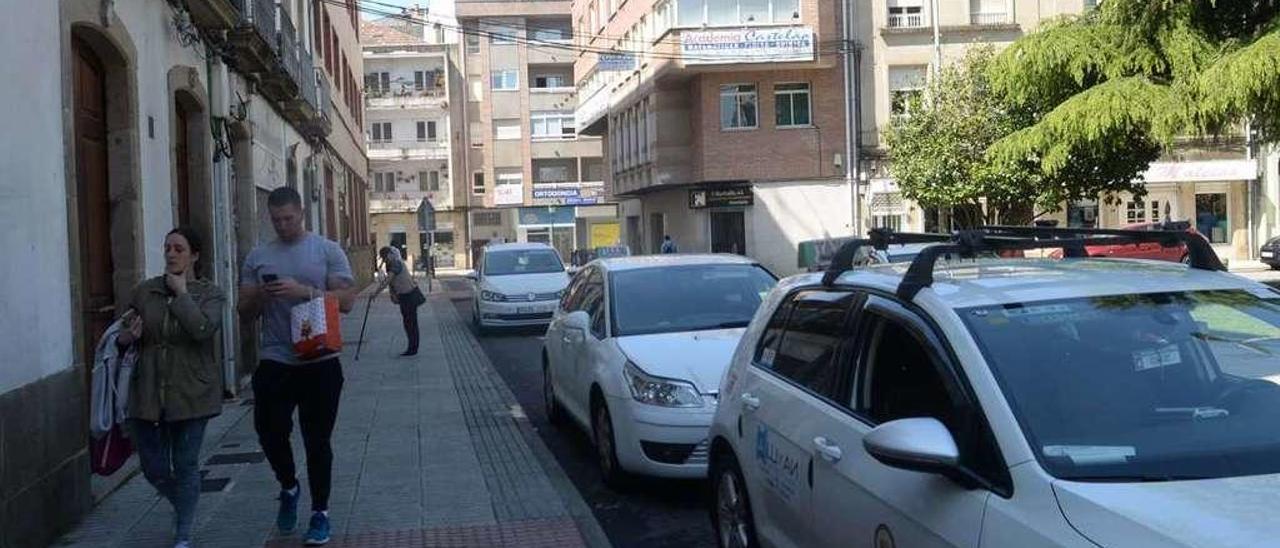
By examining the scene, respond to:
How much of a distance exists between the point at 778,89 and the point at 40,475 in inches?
1342

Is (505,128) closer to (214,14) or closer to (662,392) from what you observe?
(214,14)

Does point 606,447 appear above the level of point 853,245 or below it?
below

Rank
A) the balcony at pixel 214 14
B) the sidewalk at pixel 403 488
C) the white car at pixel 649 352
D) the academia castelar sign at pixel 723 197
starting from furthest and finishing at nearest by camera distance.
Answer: the academia castelar sign at pixel 723 197
the balcony at pixel 214 14
the white car at pixel 649 352
the sidewalk at pixel 403 488

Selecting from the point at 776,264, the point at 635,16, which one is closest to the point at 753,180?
the point at 776,264

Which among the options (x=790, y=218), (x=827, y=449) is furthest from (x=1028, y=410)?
(x=790, y=218)

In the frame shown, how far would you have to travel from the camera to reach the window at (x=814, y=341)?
4.53 meters

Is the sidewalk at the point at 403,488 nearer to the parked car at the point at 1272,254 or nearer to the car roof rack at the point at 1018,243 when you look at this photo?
the car roof rack at the point at 1018,243

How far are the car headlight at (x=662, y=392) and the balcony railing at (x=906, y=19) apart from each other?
3338 centimetres

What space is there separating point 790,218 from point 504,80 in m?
32.4

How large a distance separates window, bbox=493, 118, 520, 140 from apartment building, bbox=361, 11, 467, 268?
2136 millimetres

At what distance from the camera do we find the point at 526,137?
6756 cm

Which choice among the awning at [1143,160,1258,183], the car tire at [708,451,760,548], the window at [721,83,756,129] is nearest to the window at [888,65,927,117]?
the window at [721,83,756,129]

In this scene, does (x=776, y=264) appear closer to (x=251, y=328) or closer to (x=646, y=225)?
(x=646, y=225)

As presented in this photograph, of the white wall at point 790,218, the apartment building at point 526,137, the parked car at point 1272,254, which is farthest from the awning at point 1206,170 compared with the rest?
the apartment building at point 526,137
